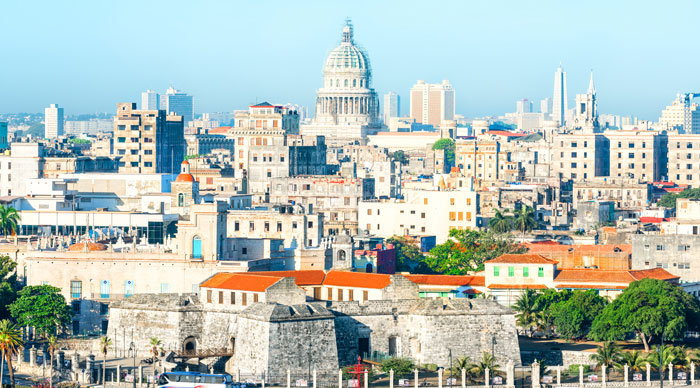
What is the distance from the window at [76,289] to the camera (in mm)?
99938

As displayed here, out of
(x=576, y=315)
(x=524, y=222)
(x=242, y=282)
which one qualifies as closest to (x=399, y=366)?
(x=242, y=282)

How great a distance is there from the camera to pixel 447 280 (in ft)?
313

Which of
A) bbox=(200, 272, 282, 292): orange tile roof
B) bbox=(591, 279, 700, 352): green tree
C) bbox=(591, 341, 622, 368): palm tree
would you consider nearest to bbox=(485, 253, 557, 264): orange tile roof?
bbox=(591, 279, 700, 352): green tree

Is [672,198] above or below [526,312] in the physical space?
above

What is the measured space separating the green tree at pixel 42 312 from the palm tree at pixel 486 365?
24099 mm

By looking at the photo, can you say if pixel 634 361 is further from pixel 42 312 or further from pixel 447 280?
pixel 42 312

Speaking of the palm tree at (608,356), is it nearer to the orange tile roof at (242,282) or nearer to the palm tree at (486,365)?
the palm tree at (486,365)

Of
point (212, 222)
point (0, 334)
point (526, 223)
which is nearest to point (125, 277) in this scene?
point (212, 222)

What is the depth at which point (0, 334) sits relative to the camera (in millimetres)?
81188

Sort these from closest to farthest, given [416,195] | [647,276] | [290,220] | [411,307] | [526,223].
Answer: [411,307]
[647,276]
[290,220]
[526,223]
[416,195]

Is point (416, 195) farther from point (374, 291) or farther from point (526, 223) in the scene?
point (374, 291)

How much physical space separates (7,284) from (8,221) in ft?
77.6

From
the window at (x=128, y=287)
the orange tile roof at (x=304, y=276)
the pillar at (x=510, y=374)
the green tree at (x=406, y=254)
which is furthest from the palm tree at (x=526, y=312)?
the green tree at (x=406, y=254)

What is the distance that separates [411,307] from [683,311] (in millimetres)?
14877
